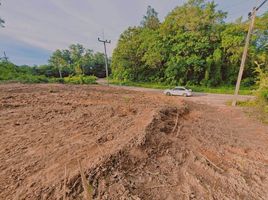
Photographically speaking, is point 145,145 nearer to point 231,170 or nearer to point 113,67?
point 231,170

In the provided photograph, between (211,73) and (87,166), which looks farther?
(211,73)

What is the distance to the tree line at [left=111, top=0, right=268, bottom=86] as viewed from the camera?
755 inches

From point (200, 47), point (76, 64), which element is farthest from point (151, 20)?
point (76, 64)

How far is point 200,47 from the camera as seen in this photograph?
20.5 metres

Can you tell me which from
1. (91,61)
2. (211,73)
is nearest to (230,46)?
(211,73)

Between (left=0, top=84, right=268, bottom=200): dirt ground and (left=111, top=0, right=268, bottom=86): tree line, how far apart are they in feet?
56.7

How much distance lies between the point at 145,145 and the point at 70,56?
56.4 meters

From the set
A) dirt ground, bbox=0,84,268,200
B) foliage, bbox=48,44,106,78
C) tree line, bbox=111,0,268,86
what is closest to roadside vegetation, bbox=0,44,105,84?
foliage, bbox=48,44,106,78

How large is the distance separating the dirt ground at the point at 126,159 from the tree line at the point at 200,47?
17.3 metres

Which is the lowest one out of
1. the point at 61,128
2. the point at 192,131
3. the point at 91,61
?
the point at 192,131

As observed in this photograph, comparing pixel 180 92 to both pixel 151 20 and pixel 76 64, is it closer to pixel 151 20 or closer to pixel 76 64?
pixel 151 20

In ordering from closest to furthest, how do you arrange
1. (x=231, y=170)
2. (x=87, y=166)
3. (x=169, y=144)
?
(x=87, y=166)
(x=231, y=170)
(x=169, y=144)

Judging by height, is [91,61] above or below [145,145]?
above

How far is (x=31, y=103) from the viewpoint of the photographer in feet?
23.2
